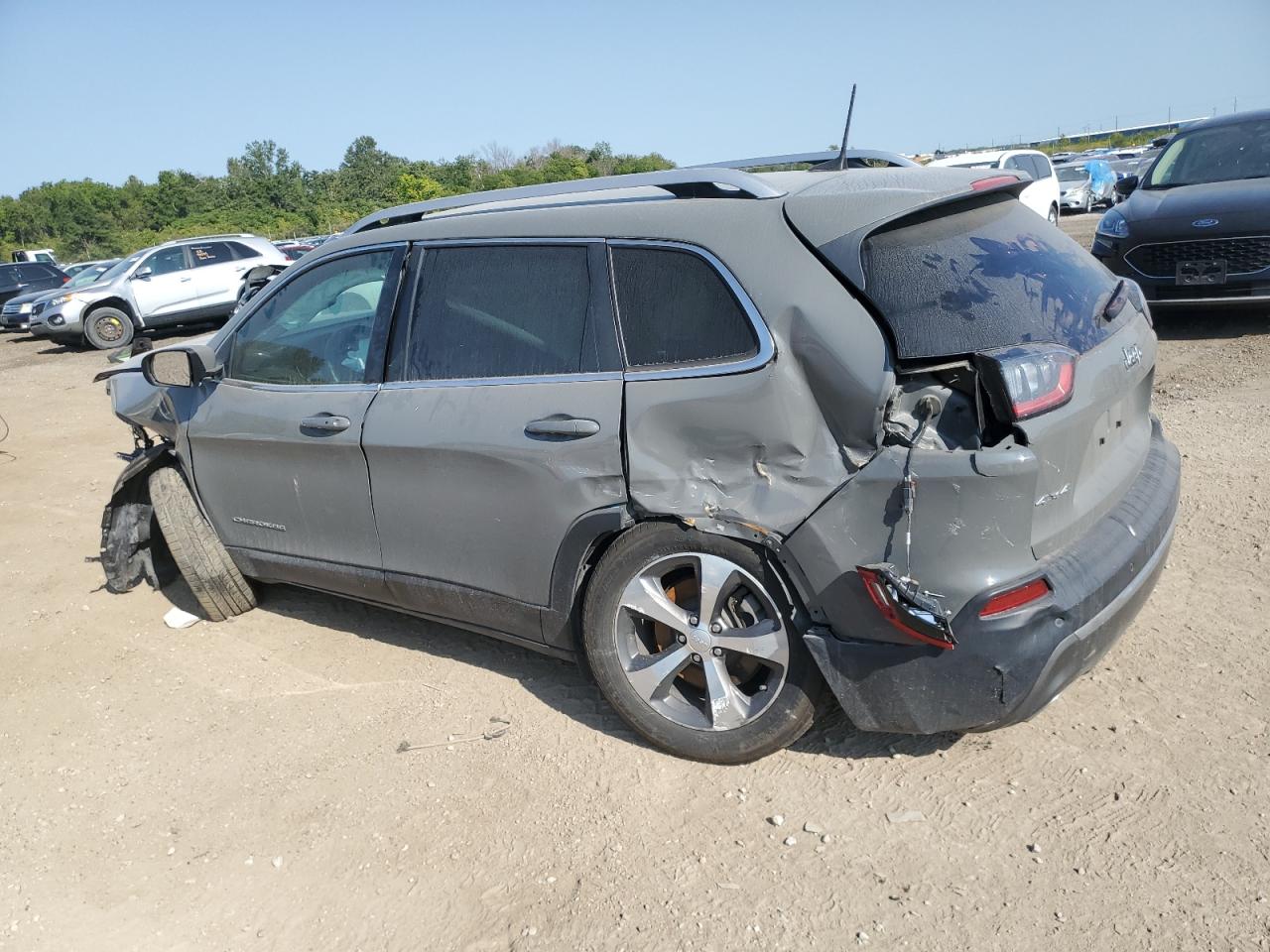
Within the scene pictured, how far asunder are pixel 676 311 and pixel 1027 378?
106 cm

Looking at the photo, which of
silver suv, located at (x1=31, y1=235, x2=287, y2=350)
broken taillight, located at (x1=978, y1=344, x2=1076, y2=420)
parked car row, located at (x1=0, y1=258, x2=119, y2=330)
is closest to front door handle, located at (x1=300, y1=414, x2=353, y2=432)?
broken taillight, located at (x1=978, y1=344, x2=1076, y2=420)

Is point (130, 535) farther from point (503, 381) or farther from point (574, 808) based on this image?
point (574, 808)

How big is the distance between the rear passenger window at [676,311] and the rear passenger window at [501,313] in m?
0.16

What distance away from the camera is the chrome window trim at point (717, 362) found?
2.96 m

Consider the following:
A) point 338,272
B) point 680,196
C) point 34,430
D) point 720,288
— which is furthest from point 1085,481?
point 34,430

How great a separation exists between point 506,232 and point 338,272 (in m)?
0.93

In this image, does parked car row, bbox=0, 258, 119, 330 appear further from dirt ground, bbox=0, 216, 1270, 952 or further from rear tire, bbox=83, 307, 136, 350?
dirt ground, bbox=0, 216, 1270, 952

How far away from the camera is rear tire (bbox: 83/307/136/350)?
17953 millimetres

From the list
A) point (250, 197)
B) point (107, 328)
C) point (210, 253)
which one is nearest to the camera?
point (107, 328)

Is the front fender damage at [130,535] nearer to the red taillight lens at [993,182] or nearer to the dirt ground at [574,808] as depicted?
the dirt ground at [574,808]

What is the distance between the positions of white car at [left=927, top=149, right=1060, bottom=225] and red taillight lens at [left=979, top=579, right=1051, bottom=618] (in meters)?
13.4

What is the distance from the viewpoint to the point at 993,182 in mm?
3254

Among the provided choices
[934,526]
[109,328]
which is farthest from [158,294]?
[934,526]

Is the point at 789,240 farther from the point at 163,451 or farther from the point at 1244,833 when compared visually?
the point at 163,451
